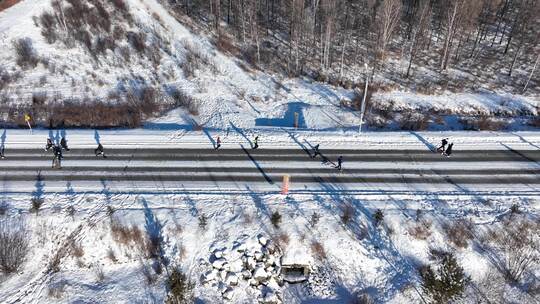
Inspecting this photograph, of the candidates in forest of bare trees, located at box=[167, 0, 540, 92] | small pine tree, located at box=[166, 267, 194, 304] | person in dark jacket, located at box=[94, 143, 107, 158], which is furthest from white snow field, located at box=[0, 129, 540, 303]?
forest of bare trees, located at box=[167, 0, 540, 92]

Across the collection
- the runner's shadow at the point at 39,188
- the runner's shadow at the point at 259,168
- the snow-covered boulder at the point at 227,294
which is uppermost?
the runner's shadow at the point at 259,168

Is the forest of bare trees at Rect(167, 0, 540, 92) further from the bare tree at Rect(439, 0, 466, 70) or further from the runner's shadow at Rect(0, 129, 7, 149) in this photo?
the runner's shadow at Rect(0, 129, 7, 149)

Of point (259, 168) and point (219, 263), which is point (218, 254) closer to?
point (219, 263)

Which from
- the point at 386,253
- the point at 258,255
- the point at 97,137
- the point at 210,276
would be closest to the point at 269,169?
the point at 258,255

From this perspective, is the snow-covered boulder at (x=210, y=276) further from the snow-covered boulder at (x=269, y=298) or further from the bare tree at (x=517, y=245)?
the bare tree at (x=517, y=245)

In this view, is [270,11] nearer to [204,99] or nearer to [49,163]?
[204,99]

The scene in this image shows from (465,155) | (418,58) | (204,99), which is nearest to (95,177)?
(204,99)

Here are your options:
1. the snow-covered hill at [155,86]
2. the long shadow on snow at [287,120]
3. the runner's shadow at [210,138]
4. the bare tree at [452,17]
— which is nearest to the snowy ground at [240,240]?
the runner's shadow at [210,138]
